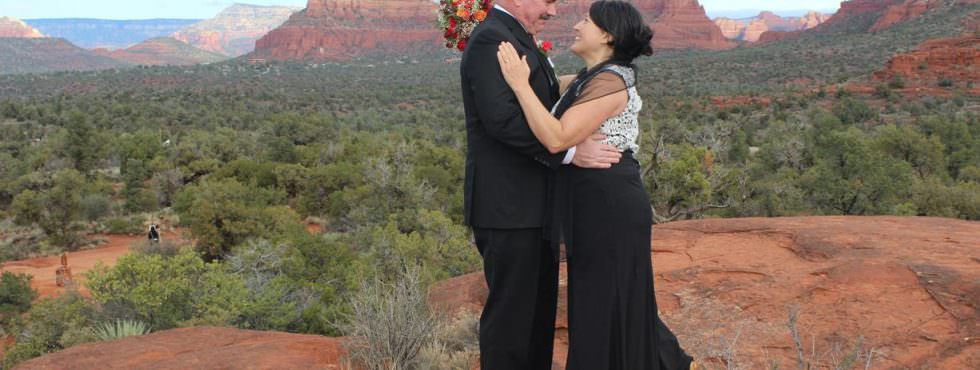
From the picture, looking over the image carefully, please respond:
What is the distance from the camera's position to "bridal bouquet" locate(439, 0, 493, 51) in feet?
10.3

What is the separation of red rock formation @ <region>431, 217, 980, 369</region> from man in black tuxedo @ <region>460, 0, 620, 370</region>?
56.8 inches

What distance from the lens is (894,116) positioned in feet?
93.9

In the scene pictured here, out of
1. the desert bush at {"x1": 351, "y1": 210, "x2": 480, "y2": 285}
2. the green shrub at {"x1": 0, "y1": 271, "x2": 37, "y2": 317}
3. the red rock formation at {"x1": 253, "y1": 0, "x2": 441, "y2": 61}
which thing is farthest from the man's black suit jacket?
the red rock formation at {"x1": 253, "y1": 0, "x2": 441, "y2": 61}

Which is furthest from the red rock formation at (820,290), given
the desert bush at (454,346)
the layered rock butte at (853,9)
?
the layered rock butte at (853,9)

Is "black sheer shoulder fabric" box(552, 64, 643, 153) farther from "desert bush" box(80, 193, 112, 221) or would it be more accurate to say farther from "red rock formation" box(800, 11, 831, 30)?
"red rock formation" box(800, 11, 831, 30)

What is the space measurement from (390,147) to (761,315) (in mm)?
15127

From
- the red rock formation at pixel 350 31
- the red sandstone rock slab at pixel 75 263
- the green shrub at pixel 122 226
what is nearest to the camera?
the red sandstone rock slab at pixel 75 263

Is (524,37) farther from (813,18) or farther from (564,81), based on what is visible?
(813,18)

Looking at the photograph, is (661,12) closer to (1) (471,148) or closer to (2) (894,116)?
(2) (894,116)

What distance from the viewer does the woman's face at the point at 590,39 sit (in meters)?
2.61

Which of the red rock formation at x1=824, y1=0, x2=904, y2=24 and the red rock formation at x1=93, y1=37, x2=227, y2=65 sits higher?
the red rock formation at x1=824, y1=0, x2=904, y2=24

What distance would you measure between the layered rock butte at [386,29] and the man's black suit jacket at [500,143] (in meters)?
108

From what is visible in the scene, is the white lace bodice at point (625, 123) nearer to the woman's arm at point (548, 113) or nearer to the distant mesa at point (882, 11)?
the woman's arm at point (548, 113)

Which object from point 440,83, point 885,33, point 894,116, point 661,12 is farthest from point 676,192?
point 661,12
